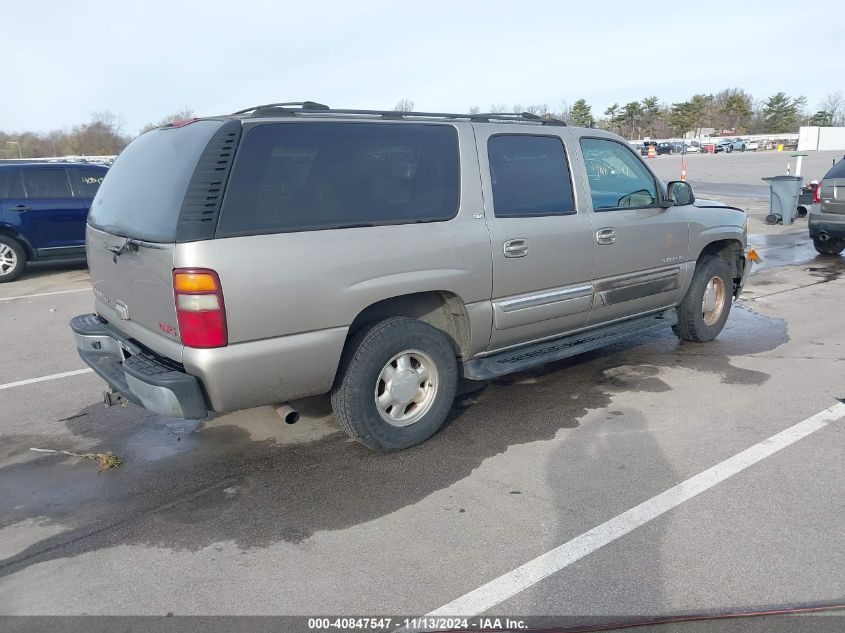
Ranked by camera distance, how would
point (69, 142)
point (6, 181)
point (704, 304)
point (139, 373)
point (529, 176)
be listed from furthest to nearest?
1. point (69, 142)
2. point (6, 181)
3. point (704, 304)
4. point (529, 176)
5. point (139, 373)

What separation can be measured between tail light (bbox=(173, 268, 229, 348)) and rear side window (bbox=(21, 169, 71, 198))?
29.5 ft

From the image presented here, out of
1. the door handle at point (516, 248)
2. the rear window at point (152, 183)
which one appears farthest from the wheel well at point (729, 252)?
the rear window at point (152, 183)

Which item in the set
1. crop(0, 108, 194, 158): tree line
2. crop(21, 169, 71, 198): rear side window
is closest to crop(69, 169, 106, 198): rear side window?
crop(21, 169, 71, 198): rear side window

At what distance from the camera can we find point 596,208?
480cm

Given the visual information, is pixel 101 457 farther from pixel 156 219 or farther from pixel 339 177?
pixel 339 177

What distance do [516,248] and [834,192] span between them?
8148 mm

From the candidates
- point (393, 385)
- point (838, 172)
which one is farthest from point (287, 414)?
point (838, 172)

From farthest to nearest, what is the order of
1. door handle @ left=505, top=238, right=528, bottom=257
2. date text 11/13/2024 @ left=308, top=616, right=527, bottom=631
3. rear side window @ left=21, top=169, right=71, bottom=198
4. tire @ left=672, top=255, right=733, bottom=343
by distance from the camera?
rear side window @ left=21, top=169, right=71, bottom=198 < tire @ left=672, top=255, right=733, bottom=343 < door handle @ left=505, top=238, right=528, bottom=257 < date text 11/13/2024 @ left=308, top=616, right=527, bottom=631

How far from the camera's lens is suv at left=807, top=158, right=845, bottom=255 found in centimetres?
992

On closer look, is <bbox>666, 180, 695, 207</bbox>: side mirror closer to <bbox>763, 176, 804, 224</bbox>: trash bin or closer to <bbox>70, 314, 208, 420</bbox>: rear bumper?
<bbox>70, 314, 208, 420</bbox>: rear bumper

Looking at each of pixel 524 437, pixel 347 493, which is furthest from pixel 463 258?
pixel 347 493

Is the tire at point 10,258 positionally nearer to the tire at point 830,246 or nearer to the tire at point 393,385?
the tire at point 393,385

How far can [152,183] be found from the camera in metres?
3.69

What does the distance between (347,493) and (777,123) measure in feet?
320
